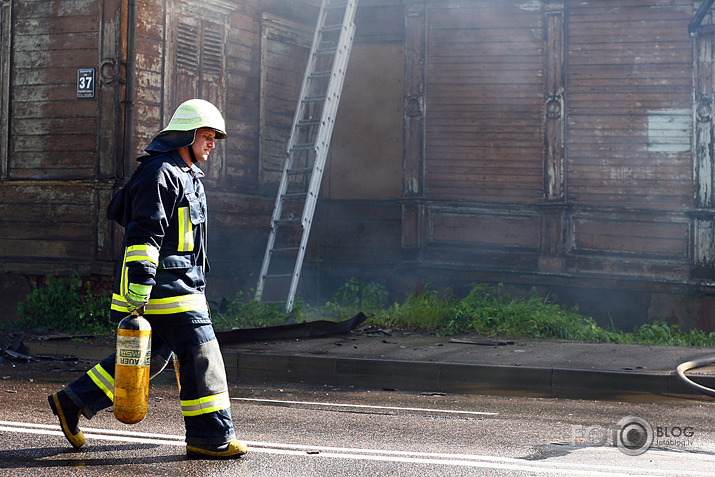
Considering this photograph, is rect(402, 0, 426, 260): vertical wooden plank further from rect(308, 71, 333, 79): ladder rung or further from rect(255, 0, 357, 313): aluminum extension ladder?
rect(308, 71, 333, 79): ladder rung

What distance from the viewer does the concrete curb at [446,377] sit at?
7434 mm

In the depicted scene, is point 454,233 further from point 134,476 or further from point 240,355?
point 134,476

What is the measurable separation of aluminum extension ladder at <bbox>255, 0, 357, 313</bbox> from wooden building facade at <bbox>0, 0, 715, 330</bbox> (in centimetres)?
44

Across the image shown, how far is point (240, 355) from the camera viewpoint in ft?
28.7

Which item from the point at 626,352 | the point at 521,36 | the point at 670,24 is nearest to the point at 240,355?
the point at 626,352

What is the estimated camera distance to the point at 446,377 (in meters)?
8.09

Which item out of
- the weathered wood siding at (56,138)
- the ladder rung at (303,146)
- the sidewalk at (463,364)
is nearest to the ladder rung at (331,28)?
the ladder rung at (303,146)

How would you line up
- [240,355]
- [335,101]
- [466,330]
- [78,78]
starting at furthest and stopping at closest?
[335,101] < [78,78] < [466,330] < [240,355]

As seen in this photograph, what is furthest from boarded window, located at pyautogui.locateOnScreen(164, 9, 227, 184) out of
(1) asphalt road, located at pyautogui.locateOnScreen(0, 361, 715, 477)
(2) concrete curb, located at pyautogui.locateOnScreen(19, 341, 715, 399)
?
(1) asphalt road, located at pyautogui.locateOnScreen(0, 361, 715, 477)

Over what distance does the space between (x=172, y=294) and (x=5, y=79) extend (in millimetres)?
8703

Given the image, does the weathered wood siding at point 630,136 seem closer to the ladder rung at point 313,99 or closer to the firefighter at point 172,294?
the ladder rung at point 313,99

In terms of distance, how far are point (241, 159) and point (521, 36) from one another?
4.60 metres

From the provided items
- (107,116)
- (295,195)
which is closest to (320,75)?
(295,195)

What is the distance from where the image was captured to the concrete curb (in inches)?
293
